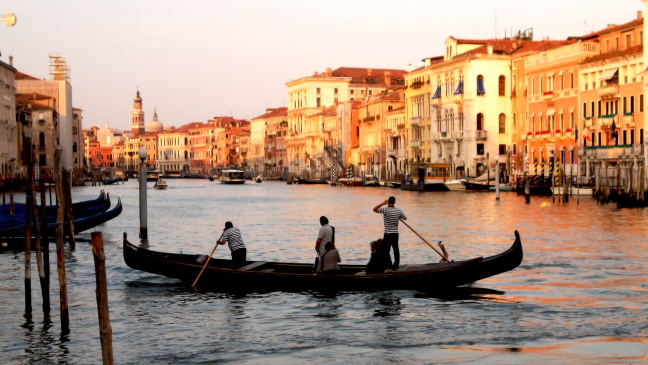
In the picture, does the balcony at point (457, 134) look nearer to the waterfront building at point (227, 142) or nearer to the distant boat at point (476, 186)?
the distant boat at point (476, 186)

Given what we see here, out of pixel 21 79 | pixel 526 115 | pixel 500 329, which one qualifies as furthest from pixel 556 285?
pixel 21 79

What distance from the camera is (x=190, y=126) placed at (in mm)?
167625

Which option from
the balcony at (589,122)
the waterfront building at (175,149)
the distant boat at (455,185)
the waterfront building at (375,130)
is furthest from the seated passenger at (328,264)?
the waterfront building at (175,149)

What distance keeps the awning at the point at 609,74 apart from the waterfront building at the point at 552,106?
10.5 feet

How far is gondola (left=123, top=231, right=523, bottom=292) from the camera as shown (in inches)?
530

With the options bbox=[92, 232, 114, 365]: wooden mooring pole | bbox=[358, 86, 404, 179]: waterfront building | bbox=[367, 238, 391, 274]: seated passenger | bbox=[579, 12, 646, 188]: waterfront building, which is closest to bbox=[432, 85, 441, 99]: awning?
bbox=[358, 86, 404, 179]: waterfront building

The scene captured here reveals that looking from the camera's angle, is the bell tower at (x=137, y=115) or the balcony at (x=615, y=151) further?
the bell tower at (x=137, y=115)

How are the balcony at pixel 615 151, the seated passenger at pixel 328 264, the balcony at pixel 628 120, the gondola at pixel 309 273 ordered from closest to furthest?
the gondola at pixel 309 273 < the seated passenger at pixel 328 264 < the balcony at pixel 615 151 < the balcony at pixel 628 120

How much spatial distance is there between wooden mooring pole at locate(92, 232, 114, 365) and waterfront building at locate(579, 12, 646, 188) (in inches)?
1333

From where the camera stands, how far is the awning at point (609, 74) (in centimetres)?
4544

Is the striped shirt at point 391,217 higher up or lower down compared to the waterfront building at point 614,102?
lower down

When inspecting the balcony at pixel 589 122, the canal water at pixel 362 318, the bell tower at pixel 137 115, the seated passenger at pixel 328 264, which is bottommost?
the canal water at pixel 362 318

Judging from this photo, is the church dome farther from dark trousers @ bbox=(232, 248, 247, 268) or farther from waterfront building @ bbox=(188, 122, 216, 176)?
dark trousers @ bbox=(232, 248, 247, 268)

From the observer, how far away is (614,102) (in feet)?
151
